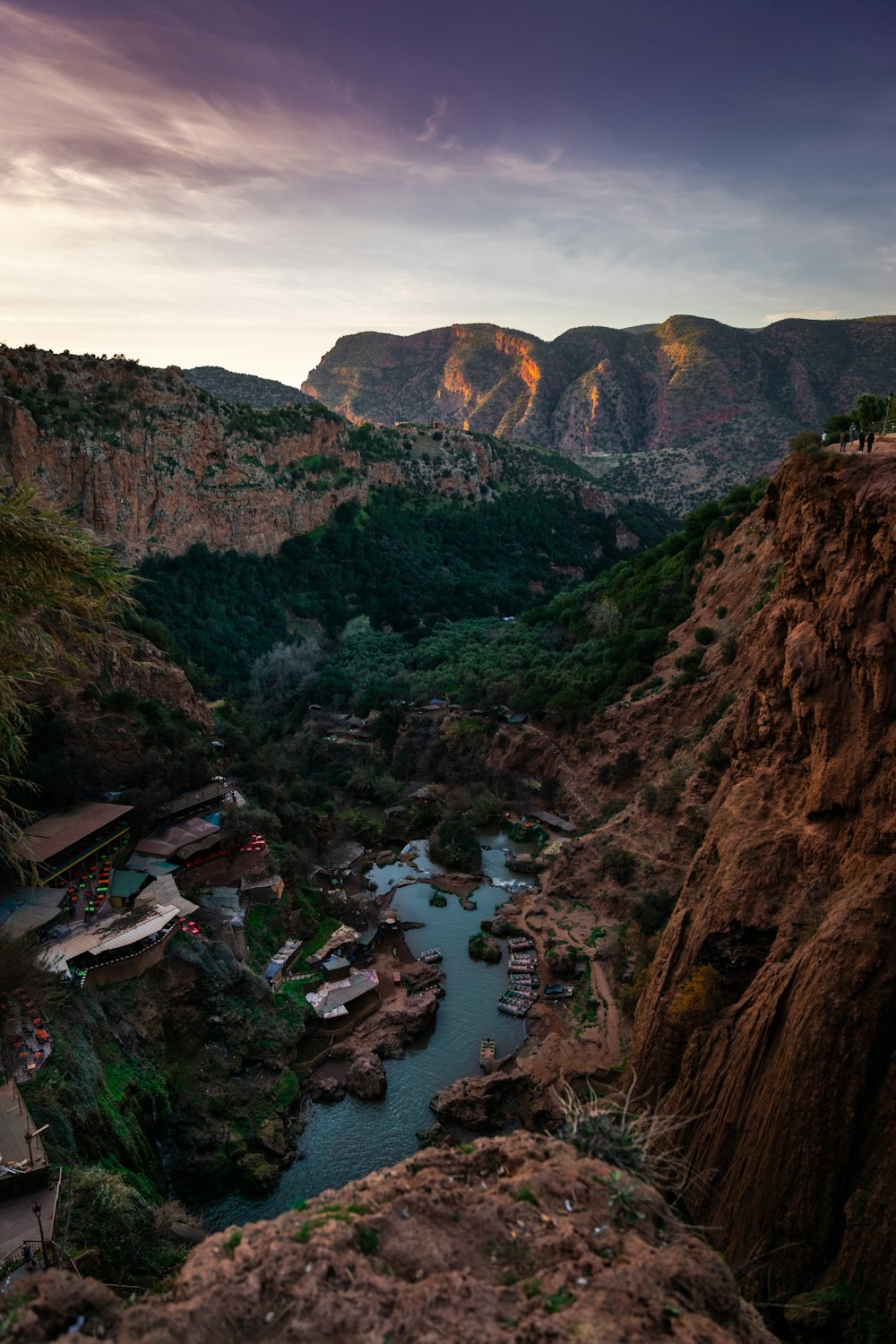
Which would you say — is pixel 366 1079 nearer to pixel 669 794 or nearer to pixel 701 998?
pixel 701 998

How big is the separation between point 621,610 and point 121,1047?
34580mm

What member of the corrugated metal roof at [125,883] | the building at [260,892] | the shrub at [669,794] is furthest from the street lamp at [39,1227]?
the shrub at [669,794]

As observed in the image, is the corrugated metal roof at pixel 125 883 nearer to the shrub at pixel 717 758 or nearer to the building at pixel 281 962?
the building at pixel 281 962

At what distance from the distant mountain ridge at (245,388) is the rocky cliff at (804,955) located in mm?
105507

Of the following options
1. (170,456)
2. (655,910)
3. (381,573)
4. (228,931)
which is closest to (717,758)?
(655,910)

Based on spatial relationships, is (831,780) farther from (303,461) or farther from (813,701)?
(303,461)

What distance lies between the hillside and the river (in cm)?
9487

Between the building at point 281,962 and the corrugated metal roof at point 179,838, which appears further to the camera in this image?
the corrugated metal roof at point 179,838

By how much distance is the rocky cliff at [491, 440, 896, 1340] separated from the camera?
10867 millimetres

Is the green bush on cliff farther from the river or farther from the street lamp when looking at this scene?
the street lamp

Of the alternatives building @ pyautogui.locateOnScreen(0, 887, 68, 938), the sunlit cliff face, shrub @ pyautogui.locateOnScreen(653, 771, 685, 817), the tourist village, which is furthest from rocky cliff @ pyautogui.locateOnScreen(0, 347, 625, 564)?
the sunlit cliff face

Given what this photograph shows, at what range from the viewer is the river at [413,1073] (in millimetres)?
18906

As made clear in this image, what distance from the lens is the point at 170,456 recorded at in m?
54.6

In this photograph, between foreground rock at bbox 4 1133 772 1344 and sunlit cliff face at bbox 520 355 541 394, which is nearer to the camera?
foreground rock at bbox 4 1133 772 1344
